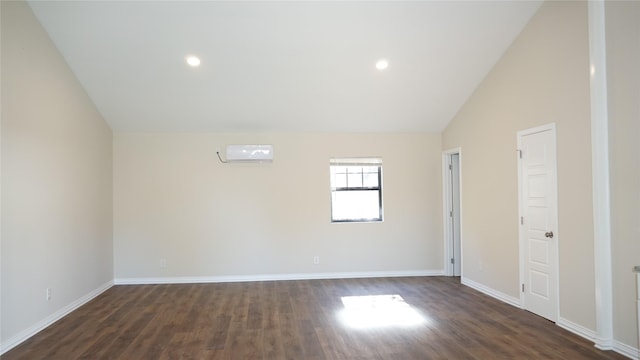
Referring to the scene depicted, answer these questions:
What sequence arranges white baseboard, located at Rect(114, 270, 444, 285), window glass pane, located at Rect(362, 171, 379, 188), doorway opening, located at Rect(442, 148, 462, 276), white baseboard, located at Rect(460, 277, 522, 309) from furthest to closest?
window glass pane, located at Rect(362, 171, 379, 188)
doorway opening, located at Rect(442, 148, 462, 276)
white baseboard, located at Rect(114, 270, 444, 285)
white baseboard, located at Rect(460, 277, 522, 309)

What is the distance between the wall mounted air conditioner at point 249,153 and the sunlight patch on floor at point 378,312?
7.96 ft

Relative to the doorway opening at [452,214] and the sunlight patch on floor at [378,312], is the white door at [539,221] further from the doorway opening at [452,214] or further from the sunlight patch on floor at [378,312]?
the doorway opening at [452,214]

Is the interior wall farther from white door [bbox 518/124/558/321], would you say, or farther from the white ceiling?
the white ceiling

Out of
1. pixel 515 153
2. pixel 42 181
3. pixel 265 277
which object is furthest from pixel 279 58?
pixel 265 277

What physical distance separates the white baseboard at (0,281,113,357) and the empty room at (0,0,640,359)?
0.08 ft

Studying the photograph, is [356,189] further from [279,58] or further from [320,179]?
[279,58]

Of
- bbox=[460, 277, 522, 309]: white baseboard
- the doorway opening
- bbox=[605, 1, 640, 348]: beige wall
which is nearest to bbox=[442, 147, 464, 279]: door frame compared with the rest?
the doorway opening

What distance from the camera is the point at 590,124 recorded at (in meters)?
3.28

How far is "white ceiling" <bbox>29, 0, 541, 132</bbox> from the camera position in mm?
3791

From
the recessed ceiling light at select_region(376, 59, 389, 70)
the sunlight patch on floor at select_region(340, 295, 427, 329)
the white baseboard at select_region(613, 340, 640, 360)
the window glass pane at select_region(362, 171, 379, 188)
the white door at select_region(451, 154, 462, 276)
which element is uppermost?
the recessed ceiling light at select_region(376, 59, 389, 70)

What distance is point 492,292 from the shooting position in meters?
4.72

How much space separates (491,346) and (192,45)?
4298 millimetres

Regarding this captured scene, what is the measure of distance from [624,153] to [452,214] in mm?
3087

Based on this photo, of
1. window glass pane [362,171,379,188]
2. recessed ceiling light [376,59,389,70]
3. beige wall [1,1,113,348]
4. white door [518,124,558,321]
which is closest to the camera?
beige wall [1,1,113,348]
